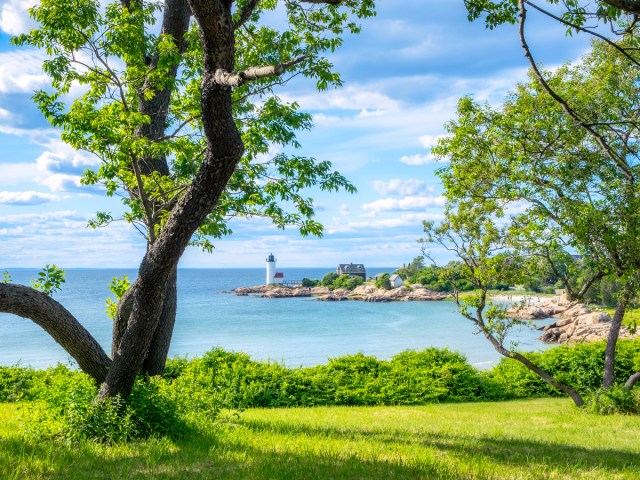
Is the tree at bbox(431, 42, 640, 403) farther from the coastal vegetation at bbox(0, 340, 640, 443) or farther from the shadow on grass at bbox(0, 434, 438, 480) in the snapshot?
the shadow on grass at bbox(0, 434, 438, 480)

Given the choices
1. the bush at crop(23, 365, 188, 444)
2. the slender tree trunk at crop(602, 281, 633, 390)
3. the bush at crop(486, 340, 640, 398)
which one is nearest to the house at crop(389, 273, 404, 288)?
the bush at crop(486, 340, 640, 398)

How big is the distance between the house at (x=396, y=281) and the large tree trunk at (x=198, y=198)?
8897 cm

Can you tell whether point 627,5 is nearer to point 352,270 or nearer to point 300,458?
point 300,458

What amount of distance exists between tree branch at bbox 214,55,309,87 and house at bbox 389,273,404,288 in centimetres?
9036

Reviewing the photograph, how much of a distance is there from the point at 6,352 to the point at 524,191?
105 feet

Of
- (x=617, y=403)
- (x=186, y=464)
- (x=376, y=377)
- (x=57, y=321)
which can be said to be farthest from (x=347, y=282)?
(x=186, y=464)

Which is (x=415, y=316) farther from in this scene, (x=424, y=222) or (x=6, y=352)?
(x=424, y=222)

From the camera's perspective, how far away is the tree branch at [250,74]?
4.37 meters

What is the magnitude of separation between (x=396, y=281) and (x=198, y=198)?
9291 centimetres

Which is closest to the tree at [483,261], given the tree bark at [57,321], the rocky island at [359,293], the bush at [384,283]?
the tree bark at [57,321]

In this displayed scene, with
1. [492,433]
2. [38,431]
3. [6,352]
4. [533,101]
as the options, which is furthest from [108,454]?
[6,352]

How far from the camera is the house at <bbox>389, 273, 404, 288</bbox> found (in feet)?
314

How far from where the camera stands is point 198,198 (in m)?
6.32

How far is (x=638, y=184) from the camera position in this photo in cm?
997
